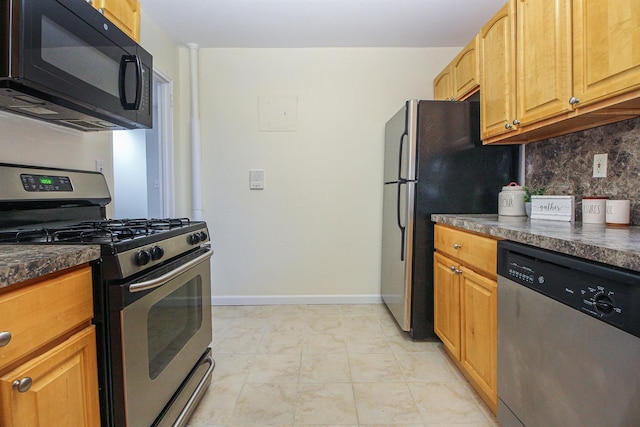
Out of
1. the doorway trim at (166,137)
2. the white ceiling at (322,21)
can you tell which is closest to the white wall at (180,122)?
the doorway trim at (166,137)

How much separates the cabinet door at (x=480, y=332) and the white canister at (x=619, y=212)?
574 mm

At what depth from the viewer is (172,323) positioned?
4.34ft

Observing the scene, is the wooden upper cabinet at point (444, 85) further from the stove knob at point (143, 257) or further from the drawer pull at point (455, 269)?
the stove knob at point (143, 257)

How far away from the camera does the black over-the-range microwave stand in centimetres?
92

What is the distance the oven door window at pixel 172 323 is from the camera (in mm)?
1175

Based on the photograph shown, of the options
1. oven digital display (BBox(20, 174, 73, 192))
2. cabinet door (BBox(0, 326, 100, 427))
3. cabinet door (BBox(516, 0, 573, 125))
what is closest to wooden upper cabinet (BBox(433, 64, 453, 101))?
cabinet door (BBox(516, 0, 573, 125))

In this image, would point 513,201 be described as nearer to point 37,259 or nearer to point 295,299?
point 295,299

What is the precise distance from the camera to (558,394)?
1.01 meters

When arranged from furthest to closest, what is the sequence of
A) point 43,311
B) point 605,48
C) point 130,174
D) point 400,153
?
point 130,174
point 400,153
point 605,48
point 43,311

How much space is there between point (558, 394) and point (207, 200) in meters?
2.70

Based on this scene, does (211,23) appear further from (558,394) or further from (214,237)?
(558,394)

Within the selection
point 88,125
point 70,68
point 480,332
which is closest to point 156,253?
point 70,68

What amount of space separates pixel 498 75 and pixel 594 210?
0.87m

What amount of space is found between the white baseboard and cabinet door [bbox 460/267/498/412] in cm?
131
